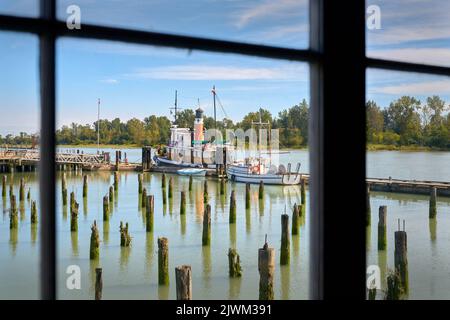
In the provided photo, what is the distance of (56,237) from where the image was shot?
0.51 metres

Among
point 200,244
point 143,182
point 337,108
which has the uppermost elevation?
point 337,108

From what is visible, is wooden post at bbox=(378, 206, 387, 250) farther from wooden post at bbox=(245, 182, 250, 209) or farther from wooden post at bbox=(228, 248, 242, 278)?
wooden post at bbox=(245, 182, 250, 209)

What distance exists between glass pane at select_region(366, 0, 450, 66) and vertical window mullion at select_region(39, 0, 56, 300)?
0.60m

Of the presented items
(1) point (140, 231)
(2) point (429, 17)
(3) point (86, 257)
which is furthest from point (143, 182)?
(2) point (429, 17)

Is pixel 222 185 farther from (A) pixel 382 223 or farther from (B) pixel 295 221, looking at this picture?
(A) pixel 382 223

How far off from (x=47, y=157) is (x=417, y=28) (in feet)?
2.78

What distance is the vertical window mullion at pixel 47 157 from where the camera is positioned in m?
0.50

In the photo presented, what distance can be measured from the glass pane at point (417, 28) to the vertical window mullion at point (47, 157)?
1.95 feet

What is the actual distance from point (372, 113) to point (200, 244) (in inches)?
Answer: 315

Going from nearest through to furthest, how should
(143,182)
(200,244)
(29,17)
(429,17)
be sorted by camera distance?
(29,17)
(429,17)
(200,244)
(143,182)

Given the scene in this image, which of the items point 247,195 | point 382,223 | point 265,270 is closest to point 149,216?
point 247,195

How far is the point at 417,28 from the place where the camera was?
106cm
